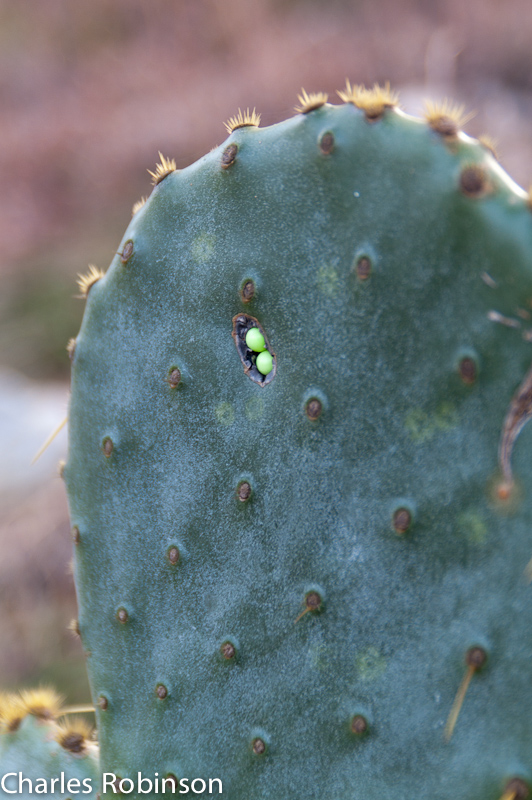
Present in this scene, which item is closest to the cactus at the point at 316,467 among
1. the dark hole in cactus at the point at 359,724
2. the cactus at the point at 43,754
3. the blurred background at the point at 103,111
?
the dark hole in cactus at the point at 359,724

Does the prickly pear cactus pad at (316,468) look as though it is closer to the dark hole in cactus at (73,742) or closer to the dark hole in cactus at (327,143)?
the dark hole in cactus at (327,143)

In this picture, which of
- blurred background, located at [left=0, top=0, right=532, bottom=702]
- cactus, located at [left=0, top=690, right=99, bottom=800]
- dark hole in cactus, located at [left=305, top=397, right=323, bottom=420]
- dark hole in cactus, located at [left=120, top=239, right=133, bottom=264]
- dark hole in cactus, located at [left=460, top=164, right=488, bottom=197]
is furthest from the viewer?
blurred background, located at [left=0, top=0, right=532, bottom=702]

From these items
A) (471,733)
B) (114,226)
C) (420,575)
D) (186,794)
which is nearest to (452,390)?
(420,575)

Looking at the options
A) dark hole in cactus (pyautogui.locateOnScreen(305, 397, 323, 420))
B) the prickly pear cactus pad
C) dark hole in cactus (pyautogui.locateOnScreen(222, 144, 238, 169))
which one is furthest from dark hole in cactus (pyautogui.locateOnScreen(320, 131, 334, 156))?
dark hole in cactus (pyautogui.locateOnScreen(305, 397, 323, 420))

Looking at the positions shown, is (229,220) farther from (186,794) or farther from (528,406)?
(186,794)

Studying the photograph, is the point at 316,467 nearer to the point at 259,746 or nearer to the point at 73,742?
the point at 259,746

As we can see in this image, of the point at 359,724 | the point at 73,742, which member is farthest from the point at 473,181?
the point at 73,742

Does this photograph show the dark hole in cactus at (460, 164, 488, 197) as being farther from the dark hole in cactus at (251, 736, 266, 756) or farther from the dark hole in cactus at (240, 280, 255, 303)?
the dark hole in cactus at (251, 736, 266, 756)
